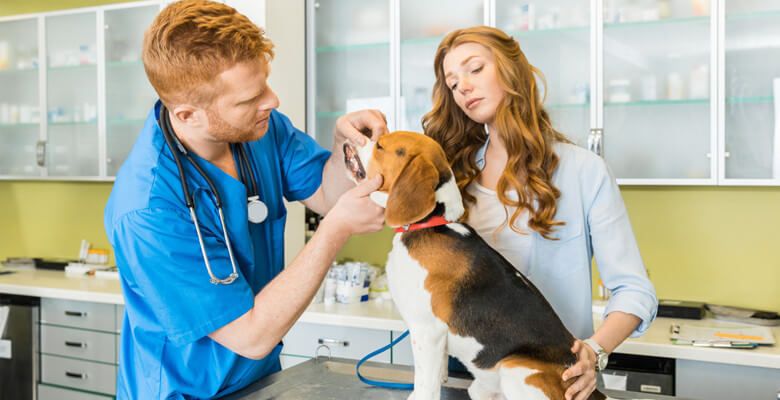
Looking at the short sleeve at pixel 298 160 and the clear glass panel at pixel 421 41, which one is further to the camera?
the clear glass panel at pixel 421 41

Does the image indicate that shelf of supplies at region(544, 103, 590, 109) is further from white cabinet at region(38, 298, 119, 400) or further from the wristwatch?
white cabinet at region(38, 298, 119, 400)

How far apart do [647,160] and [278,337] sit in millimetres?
2286

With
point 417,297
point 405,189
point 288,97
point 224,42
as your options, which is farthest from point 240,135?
point 288,97

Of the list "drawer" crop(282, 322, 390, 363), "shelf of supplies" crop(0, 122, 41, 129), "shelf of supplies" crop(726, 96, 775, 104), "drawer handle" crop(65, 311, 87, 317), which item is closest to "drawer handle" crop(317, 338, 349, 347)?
"drawer" crop(282, 322, 390, 363)

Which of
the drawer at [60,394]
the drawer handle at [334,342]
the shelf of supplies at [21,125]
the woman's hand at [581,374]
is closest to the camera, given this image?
the woman's hand at [581,374]

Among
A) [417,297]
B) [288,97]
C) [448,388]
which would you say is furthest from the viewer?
[288,97]

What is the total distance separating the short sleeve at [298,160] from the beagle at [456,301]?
1.73 feet

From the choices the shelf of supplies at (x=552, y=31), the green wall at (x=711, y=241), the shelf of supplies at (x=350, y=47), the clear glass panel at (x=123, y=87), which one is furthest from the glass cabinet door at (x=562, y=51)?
the clear glass panel at (x=123, y=87)

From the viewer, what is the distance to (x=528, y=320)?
4.83 ft

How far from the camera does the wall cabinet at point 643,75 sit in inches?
120

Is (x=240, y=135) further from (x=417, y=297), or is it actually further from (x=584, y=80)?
(x=584, y=80)

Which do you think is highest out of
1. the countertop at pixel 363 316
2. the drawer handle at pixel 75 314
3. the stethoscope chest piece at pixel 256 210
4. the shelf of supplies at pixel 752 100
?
the shelf of supplies at pixel 752 100

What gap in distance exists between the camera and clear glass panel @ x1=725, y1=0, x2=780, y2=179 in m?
3.02

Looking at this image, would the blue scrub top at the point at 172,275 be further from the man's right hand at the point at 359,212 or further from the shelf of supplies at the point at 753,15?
the shelf of supplies at the point at 753,15
